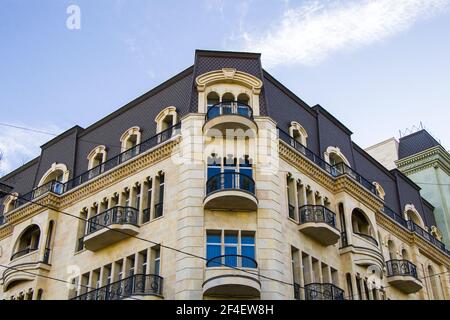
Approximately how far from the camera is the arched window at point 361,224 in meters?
31.9

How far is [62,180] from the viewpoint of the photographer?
109ft

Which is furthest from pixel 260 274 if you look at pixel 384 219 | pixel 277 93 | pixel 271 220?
pixel 384 219

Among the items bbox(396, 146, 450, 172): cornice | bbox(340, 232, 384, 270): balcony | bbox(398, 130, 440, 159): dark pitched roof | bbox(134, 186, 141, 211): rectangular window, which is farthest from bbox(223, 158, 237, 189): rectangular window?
bbox(398, 130, 440, 159): dark pitched roof

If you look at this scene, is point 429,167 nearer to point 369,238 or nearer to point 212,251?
point 369,238

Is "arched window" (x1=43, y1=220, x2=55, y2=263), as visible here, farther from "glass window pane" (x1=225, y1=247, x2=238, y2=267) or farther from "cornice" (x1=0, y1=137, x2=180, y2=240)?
"glass window pane" (x1=225, y1=247, x2=238, y2=267)

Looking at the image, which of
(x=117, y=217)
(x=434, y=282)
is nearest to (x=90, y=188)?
(x=117, y=217)

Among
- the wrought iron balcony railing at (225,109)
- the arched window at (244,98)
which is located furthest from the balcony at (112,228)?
the arched window at (244,98)

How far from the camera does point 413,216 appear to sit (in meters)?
38.6

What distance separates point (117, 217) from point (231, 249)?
19.6 feet

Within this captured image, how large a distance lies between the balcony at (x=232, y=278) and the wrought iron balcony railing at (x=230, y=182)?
3.02m

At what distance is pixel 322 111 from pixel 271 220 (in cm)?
1041

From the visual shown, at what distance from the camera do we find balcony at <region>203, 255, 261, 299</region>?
75.3 feet

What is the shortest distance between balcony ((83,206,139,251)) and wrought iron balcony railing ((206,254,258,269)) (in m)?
4.76
